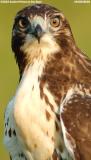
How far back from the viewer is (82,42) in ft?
53.0

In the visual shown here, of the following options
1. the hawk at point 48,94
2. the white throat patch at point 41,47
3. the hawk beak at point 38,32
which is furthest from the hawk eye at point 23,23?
the hawk beak at point 38,32

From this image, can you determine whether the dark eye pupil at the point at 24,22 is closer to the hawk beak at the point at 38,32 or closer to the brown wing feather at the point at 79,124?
the hawk beak at the point at 38,32

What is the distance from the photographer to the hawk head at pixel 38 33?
914 centimetres

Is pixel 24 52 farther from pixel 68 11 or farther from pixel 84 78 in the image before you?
pixel 68 11

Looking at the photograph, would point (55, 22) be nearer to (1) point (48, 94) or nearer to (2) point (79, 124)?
(1) point (48, 94)

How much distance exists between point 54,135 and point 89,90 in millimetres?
472

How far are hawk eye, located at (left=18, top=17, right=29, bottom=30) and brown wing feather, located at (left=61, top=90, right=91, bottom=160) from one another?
2.49ft

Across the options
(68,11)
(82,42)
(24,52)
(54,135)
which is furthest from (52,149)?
(68,11)

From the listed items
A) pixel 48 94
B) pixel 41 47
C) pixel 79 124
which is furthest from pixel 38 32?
pixel 79 124

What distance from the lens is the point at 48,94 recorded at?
9078 millimetres

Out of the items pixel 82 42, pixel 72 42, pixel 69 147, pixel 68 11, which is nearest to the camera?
pixel 69 147

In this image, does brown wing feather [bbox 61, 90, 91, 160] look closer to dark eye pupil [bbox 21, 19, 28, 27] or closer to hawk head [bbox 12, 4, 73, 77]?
hawk head [bbox 12, 4, 73, 77]

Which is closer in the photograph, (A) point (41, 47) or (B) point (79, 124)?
(B) point (79, 124)

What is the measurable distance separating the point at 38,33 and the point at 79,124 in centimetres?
77
